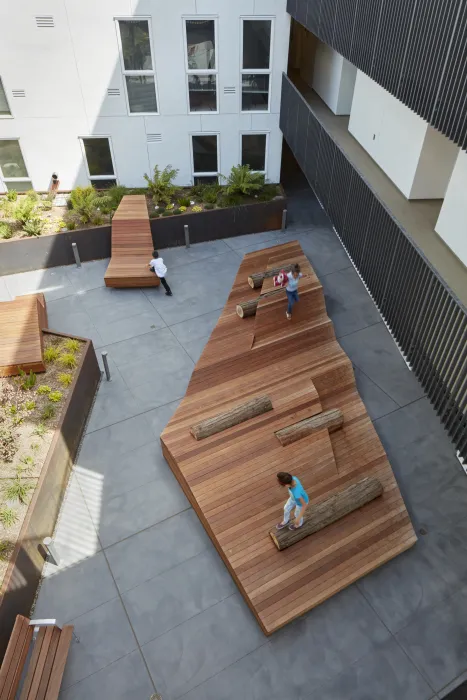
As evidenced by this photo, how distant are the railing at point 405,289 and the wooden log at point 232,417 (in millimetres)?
2787

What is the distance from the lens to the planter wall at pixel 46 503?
659cm

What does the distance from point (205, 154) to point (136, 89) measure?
3001mm

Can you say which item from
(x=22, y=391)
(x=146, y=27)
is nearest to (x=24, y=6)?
(x=146, y=27)

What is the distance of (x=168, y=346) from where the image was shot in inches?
463

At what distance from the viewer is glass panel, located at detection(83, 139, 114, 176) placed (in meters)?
16.0

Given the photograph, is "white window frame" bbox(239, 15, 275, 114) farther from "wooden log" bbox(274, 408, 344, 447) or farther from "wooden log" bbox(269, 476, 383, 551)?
"wooden log" bbox(269, 476, 383, 551)

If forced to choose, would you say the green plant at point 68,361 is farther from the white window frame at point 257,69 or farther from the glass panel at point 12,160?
the white window frame at point 257,69

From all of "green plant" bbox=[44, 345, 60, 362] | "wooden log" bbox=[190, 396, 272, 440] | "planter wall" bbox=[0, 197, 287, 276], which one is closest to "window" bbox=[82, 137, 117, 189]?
"planter wall" bbox=[0, 197, 287, 276]

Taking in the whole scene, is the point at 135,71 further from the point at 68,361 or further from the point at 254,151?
the point at 68,361

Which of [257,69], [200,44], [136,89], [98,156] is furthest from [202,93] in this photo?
[98,156]

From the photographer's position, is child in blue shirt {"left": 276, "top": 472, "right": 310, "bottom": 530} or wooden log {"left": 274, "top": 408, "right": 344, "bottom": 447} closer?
child in blue shirt {"left": 276, "top": 472, "right": 310, "bottom": 530}

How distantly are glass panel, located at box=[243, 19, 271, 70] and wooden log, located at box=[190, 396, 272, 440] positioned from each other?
1148 centimetres

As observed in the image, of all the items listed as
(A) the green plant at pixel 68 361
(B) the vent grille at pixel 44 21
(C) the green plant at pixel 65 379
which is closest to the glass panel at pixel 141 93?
(B) the vent grille at pixel 44 21

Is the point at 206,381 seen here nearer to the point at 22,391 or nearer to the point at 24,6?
the point at 22,391
